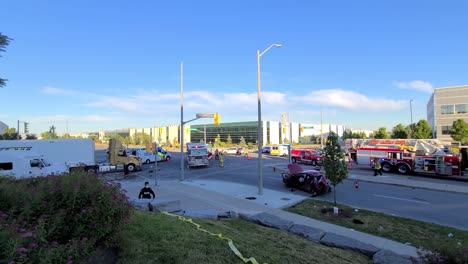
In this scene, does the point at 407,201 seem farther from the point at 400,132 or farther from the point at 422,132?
the point at 400,132

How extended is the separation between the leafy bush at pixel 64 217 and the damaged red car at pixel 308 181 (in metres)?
13.7

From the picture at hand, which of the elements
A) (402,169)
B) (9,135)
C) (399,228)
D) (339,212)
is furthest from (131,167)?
(9,135)

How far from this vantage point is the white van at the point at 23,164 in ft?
74.6

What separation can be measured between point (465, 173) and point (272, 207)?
19024mm

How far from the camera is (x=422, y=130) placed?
171 feet

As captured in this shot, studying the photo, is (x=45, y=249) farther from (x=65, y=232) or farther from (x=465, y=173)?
(x=465, y=173)

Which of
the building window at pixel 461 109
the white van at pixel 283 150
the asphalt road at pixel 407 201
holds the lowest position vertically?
the asphalt road at pixel 407 201

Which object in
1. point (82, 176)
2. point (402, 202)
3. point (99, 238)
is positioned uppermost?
point (82, 176)

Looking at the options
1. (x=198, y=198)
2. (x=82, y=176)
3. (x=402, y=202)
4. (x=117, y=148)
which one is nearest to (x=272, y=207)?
(x=198, y=198)

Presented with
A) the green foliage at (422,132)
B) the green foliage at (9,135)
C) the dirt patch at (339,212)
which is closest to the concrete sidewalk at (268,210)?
the dirt patch at (339,212)

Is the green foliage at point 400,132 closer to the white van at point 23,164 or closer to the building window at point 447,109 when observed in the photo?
the building window at point 447,109

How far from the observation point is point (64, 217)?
13.1 feet

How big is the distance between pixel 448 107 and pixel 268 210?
262 ft

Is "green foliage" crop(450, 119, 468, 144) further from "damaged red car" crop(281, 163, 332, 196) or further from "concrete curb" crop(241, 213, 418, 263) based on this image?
"concrete curb" crop(241, 213, 418, 263)
